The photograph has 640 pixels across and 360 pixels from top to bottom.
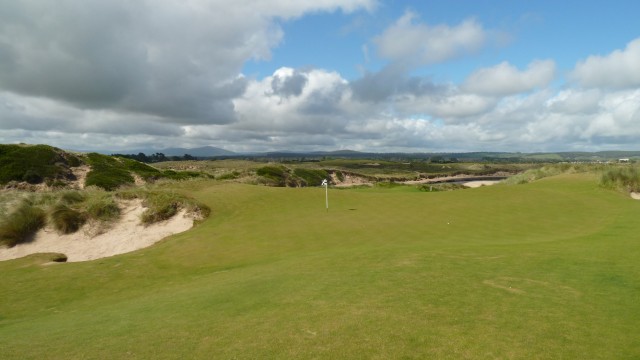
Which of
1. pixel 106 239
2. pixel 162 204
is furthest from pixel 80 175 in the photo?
pixel 106 239

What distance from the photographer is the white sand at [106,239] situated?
81.9ft

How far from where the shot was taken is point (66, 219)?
27.2m

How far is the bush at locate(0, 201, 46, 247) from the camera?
25.6 metres

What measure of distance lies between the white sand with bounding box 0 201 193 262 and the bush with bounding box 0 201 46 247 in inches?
18.4

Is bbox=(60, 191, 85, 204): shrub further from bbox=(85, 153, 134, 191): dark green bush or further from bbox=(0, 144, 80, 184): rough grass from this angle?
bbox=(0, 144, 80, 184): rough grass

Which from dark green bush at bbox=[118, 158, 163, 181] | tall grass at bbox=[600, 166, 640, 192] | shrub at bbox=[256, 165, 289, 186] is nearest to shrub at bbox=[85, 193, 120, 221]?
dark green bush at bbox=[118, 158, 163, 181]

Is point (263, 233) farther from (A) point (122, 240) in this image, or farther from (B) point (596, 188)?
(B) point (596, 188)

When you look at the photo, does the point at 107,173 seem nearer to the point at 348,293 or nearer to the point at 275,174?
the point at 275,174

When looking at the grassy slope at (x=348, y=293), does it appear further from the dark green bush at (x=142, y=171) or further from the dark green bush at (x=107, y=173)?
the dark green bush at (x=142, y=171)

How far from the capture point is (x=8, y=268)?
19438 millimetres

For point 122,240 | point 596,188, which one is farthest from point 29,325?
point 596,188

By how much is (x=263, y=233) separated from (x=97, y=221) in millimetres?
12432

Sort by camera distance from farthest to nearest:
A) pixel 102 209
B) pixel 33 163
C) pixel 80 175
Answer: pixel 80 175
pixel 33 163
pixel 102 209

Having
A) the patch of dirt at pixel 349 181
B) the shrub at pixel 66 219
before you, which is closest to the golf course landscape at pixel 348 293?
the shrub at pixel 66 219
